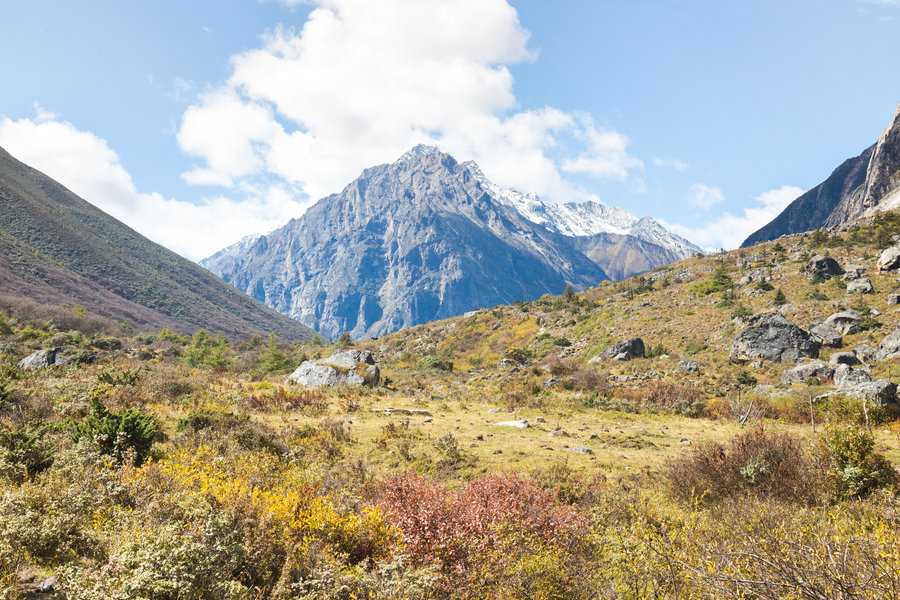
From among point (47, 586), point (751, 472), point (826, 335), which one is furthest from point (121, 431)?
point (826, 335)

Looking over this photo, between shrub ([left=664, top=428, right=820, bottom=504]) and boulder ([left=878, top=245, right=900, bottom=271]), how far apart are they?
36294 mm

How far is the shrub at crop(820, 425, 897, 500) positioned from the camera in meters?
7.59

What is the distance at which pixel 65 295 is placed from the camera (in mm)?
80062

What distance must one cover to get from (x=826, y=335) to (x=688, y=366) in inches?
339

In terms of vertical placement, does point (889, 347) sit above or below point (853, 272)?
below

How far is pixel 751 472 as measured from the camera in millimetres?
7949

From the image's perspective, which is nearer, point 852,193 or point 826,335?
point 826,335

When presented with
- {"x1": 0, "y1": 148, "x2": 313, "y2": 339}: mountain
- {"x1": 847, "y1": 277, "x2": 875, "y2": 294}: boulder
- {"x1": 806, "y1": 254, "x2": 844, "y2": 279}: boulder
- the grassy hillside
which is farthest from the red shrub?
{"x1": 0, "y1": 148, "x2": 313, "y2": 339}: mountain

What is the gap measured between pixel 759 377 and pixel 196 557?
2829 cm

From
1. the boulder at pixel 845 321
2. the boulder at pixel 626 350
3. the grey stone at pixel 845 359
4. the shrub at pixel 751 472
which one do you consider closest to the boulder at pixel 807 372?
the grey stone at pixel 845 359

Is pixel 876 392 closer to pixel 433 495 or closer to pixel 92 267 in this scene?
pixel 433 495

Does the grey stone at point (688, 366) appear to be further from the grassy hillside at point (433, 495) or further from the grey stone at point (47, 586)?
the grey stone at point (47, 586)

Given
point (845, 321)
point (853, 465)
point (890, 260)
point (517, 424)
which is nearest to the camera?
point (853, 465)

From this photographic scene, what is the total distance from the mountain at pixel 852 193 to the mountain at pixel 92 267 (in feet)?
505
